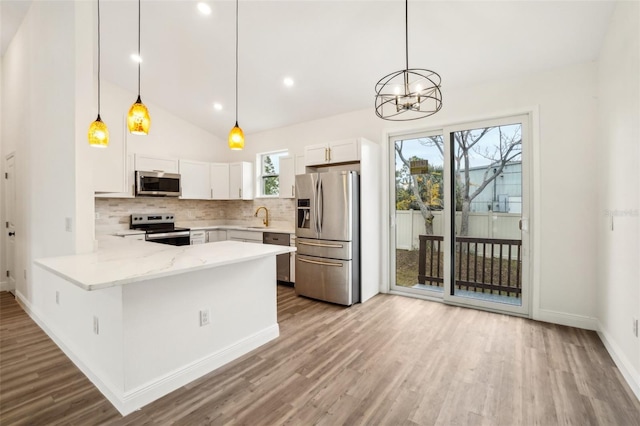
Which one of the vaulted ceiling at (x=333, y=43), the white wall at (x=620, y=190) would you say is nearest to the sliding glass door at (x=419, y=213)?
the vaulted ceiling at (x=333, y=43)

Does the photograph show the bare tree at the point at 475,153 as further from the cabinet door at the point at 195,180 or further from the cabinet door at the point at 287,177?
the cabinet door at the point at 195,180

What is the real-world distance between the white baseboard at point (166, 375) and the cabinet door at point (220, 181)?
3.25m

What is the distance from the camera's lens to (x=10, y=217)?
4430 millimetres

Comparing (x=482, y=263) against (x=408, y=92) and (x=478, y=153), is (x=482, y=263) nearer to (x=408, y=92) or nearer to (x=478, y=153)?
→ (x=478, y=153)

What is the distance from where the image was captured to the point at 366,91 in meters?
4.07

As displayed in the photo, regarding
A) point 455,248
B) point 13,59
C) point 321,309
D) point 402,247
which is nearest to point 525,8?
point 455,248

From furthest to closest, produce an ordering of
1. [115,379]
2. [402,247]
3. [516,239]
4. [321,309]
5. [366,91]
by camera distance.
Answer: [402,247] → [366,91] → [321,309] → [516,239] → [115,379]

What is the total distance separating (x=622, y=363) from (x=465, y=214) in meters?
1.97

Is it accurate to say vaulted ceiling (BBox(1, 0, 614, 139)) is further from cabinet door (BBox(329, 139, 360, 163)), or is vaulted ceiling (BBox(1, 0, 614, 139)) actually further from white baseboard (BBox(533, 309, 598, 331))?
white baseboard (BBox(533, 309, 598, 331))

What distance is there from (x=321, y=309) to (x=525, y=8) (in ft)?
11.8

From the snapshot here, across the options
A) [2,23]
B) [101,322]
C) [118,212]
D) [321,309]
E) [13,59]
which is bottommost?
[321,309]

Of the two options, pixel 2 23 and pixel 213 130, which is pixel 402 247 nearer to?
pixel 213 130

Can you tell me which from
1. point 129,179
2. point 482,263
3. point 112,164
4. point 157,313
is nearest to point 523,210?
point 482,263

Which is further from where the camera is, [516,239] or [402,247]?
[402,247]
